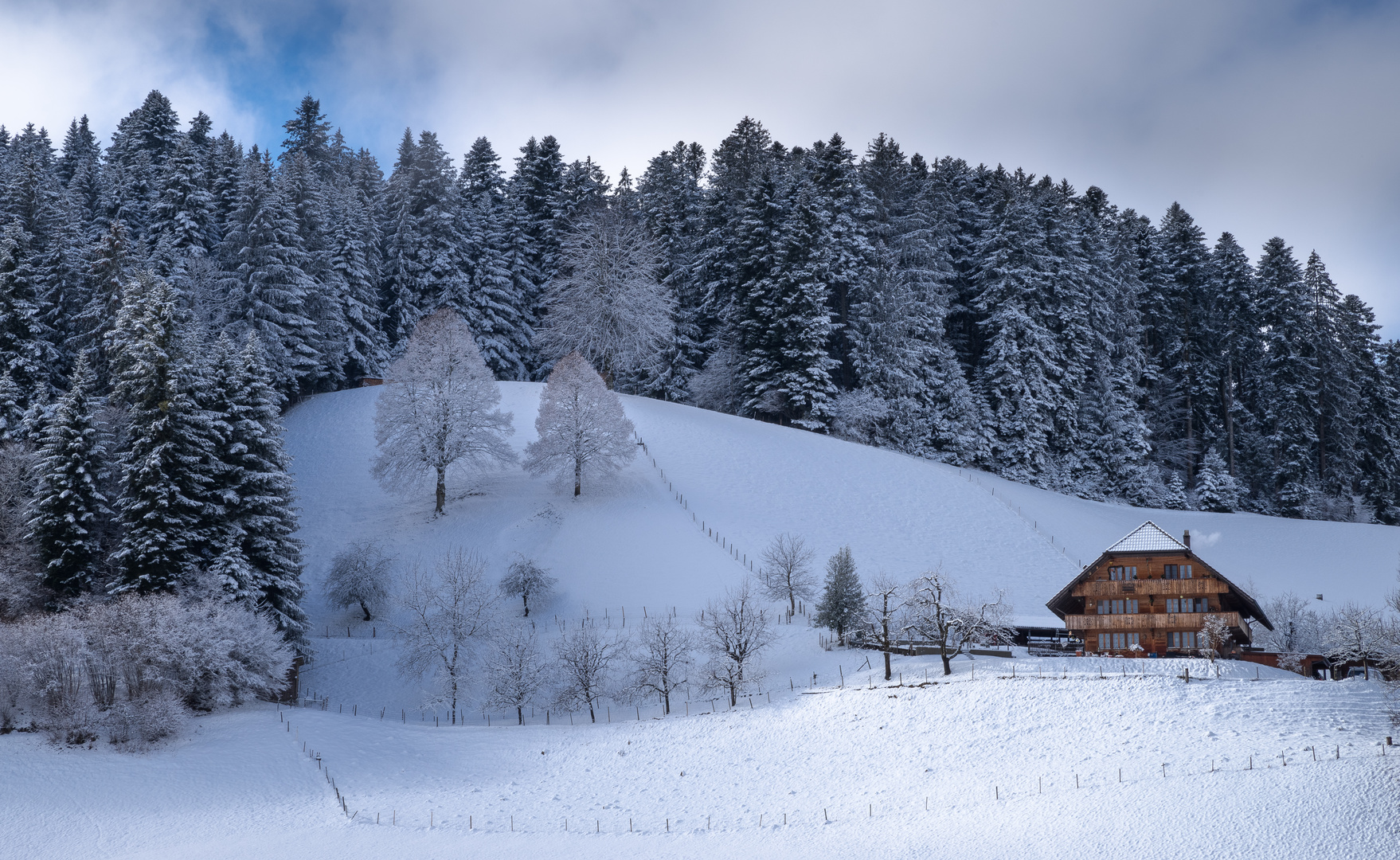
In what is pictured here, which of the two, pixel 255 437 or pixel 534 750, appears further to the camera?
pixel 255 437

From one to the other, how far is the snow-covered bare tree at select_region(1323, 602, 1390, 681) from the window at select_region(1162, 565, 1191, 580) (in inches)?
214

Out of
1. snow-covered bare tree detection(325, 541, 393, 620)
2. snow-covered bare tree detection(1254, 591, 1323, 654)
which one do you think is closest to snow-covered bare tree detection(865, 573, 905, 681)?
snow-covered bare tree detection(1254, 591, 1323, 654)

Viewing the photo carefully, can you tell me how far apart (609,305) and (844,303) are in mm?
17797

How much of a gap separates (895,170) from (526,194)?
31.8 m

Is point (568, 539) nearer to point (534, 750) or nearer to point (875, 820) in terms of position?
point (534, 750)

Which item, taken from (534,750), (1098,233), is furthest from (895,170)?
(534,750)

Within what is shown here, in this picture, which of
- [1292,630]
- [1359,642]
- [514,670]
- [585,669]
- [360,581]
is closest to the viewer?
[1359,642]

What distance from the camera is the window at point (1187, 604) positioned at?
131 ft

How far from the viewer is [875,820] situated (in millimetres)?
28500

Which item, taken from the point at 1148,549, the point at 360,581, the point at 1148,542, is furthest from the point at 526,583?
the point at 1148,542

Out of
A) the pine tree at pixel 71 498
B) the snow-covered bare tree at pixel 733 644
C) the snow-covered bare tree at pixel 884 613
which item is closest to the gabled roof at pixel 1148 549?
the snow-covered bare tree at pixel 884 613

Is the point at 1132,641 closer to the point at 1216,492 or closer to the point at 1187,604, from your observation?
the point at 1187,604

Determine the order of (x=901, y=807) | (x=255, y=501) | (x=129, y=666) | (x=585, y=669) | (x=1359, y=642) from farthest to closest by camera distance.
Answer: (x=255, y=501) → (x=585, y=669) → (x=1359, y=642) → (x=129, y=666) → (x=901, y=807)

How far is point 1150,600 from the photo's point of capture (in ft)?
132
